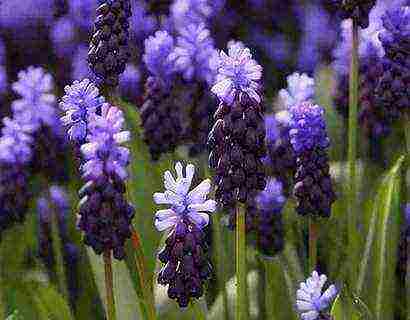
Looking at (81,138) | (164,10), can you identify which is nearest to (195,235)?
(81,138)

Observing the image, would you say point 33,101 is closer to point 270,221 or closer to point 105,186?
point 270,221

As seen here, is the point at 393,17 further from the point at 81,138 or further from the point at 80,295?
the point at 80,295

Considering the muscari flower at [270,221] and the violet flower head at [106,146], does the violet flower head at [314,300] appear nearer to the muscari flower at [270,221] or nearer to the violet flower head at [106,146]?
the violet flower head at [106,146]

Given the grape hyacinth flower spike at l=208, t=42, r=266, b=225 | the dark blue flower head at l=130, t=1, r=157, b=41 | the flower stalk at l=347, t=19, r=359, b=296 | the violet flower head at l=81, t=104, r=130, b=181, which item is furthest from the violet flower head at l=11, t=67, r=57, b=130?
the dark blue flower head at l=130, t=1, r=157, b=41

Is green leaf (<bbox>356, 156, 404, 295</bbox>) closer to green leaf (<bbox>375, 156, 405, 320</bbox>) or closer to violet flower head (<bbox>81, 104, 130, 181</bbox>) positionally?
green leaf (<bbox>375, 156, 405, 320</bbox>)

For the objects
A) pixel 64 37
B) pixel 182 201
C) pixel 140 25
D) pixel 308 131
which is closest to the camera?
pixel 182 201

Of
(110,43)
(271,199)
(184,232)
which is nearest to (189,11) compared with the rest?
(271,199)
